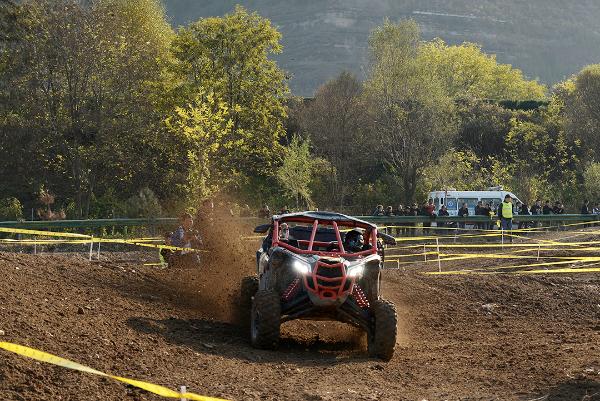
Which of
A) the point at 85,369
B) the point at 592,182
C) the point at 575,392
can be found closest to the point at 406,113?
the point at 592,182

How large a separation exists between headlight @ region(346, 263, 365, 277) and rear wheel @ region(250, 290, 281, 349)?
995 millimetres

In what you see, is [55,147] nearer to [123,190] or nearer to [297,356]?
[123,190]

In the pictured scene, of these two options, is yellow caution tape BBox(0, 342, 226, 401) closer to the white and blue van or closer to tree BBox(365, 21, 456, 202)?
the white and blue van

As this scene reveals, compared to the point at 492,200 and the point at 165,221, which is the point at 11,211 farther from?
the point at 492,200

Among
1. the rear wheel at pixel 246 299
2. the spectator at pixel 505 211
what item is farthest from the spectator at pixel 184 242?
the spectator at pixel 505 211

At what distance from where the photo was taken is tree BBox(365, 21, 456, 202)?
5981 centimetres

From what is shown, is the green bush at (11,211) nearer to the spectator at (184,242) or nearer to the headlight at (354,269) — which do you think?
the spectator at (184,242)

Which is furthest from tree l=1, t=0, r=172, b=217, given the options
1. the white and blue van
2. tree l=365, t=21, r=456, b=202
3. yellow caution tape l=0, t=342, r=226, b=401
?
yellow caution tape l=0, t=342, r=226, b=401

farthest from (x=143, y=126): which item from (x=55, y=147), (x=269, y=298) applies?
(x=269, y=298)

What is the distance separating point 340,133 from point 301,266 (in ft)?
157

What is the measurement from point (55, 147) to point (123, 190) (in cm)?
506

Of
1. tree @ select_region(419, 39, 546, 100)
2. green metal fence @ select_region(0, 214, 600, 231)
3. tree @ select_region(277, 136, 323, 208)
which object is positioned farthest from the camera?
tree @ select_region(419, 39, 546, 100)

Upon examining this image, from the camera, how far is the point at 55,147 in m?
50.3

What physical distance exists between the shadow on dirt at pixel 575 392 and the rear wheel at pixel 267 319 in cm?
401
